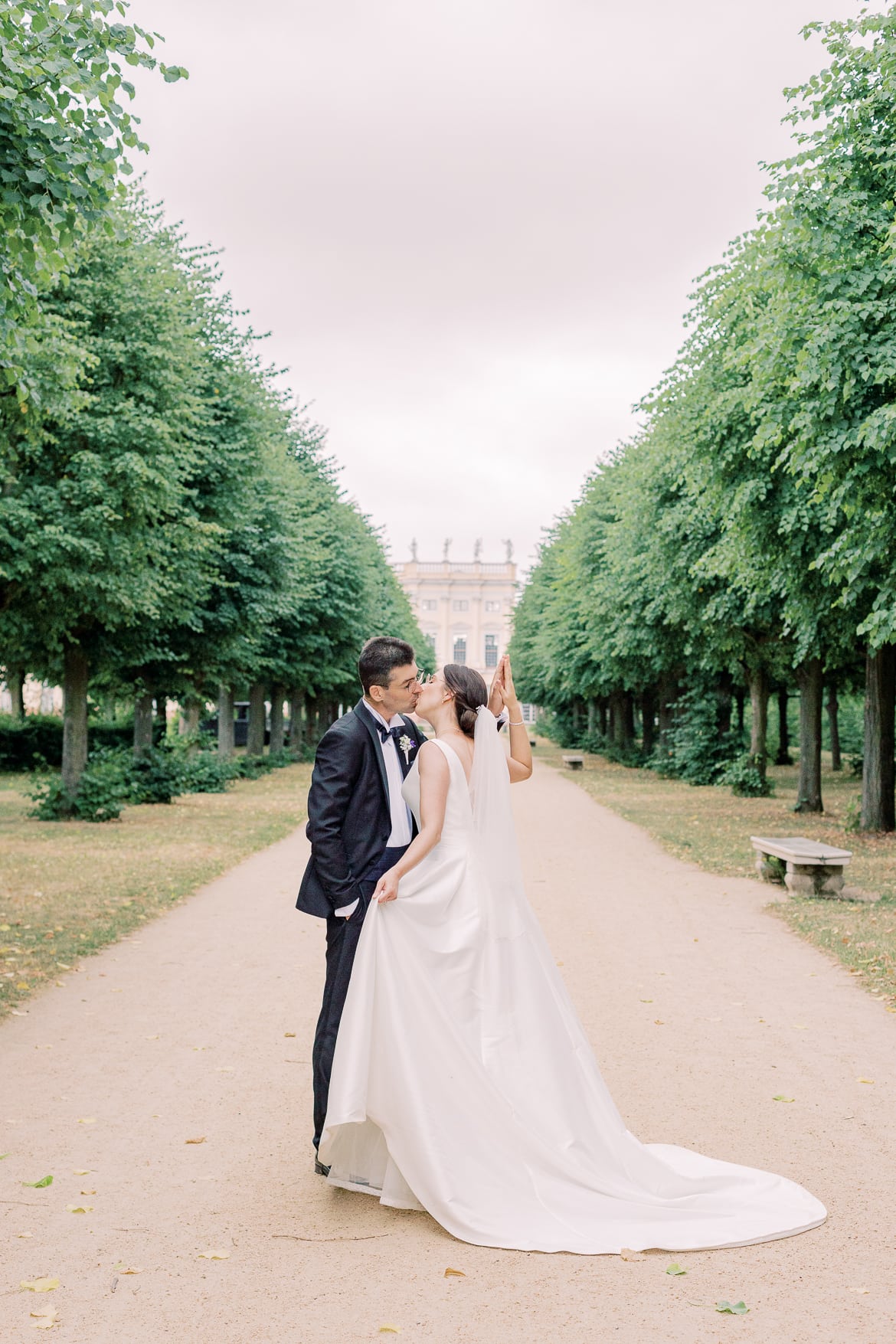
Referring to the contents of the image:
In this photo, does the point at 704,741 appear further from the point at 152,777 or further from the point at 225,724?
the point at 152,777

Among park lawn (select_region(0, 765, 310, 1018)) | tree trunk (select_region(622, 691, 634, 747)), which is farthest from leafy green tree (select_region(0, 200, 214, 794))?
tree trunk (select_region(622, 691, 634, 747))

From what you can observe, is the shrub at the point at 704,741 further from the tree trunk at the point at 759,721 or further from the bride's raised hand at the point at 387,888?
the bride's raised hand at the point at 387,888

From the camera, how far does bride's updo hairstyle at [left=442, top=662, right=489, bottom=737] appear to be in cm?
495

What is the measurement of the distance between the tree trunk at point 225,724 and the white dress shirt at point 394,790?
83.1 ft

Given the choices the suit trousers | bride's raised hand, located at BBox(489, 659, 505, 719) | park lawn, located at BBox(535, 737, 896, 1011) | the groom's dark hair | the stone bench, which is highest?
the groom's dark hair

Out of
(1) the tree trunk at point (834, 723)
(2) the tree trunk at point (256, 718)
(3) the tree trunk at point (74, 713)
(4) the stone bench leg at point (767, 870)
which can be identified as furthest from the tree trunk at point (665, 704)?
(4) the stone bench leg at point (767, 870)

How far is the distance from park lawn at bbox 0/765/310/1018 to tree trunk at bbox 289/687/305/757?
58.9 ft

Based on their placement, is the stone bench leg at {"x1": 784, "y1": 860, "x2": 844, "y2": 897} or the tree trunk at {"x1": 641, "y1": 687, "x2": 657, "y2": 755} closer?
the stone bench leg at {"x1": 784, "y1": 860, "x2": 844, "y2": 897}

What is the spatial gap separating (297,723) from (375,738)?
39.7 metres

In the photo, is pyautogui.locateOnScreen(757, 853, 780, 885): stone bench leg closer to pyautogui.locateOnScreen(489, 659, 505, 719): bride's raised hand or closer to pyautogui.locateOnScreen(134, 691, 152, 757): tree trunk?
pyautogui.locateOnScreen(489, 659, 505, 719): bride's raised hand

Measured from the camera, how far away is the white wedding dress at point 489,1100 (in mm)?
4309

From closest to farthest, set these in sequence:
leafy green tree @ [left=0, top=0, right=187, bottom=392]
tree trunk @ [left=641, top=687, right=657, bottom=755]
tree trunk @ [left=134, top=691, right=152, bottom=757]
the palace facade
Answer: leafy green tree @ [left=0, top=0, right=187, bottom=392], tree trunk @ [left=134, top=691, right=152, bottom=757], tree trunk @ [left=641, top=687, right=657, bottom=755], the palace facade

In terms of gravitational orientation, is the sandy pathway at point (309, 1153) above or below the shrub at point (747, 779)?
below

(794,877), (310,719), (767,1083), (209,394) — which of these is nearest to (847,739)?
(310,719)
